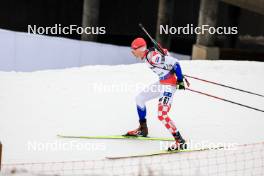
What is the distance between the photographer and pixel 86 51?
14102 mm

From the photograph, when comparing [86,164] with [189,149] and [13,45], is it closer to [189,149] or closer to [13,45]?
[189,149]

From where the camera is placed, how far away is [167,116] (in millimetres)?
7207

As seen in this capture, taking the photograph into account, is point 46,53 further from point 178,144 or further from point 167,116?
point 178,144

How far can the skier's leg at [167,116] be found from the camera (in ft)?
23.5

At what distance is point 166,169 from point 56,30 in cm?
2208

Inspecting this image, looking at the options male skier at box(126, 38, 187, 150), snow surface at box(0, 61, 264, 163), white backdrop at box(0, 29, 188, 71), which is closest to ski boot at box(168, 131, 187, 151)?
male skier at box(126, 38, 187, 150)

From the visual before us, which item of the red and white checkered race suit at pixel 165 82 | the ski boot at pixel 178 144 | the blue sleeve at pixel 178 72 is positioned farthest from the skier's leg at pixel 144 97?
the ski boot at pixel 178 144

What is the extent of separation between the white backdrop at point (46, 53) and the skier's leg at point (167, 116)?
678 centimetres

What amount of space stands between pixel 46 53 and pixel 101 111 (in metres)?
4.55

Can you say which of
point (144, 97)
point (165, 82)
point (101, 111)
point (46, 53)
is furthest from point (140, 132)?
point (46, 53)

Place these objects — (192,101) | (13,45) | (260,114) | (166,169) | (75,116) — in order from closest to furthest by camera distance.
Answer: (166,169) < (75,116) < (260,114) < (192,101) < (13,45)

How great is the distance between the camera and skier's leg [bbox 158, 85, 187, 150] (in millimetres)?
7164

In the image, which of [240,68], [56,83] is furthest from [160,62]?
[240,68]

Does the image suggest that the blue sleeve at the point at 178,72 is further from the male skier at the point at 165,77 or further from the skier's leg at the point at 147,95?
the skier's leg at the point at 147,95
